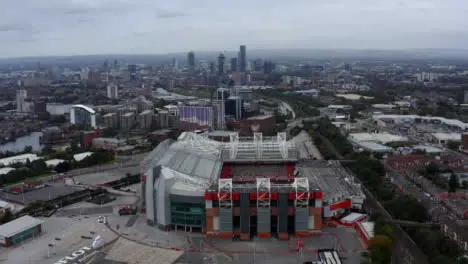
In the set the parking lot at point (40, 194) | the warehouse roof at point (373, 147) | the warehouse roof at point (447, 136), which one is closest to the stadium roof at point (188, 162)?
the parking lot at point (40, 194)

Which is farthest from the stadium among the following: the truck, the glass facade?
the truck

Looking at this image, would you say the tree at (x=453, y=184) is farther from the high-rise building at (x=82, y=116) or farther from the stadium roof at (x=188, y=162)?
the high-rise building at (x=82, y=116)

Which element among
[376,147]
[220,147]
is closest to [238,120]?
[376,147]

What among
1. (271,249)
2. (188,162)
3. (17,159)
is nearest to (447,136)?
(188,162)

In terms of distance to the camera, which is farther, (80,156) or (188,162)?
(80,156)

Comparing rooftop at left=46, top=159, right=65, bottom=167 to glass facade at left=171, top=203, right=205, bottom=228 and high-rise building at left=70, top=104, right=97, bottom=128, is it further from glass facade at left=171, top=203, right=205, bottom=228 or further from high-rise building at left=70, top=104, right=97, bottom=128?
high-rise building at left=70, top=104, right=97, bottom=128

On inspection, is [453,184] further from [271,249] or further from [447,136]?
[447,136]
